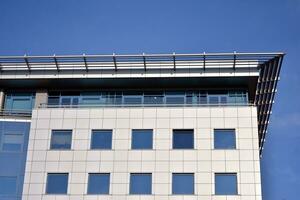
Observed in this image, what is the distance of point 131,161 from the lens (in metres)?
39.6

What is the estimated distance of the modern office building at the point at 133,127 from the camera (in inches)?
1531

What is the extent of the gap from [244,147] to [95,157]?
33.6ft

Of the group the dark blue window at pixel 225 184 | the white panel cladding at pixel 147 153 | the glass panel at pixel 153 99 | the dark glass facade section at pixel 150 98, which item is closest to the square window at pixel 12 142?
the white panel cladding at pixel 147 153

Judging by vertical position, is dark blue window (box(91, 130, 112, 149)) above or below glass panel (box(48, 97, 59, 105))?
below

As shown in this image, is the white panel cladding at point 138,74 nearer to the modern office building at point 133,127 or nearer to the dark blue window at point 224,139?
the modern office building at point 133,127

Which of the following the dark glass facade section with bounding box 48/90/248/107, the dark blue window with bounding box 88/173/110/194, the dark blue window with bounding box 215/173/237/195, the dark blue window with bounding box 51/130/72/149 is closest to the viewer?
the dark blue window with bounding box 215/173/237/195

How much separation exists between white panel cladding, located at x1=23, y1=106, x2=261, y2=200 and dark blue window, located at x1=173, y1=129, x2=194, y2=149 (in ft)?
1.05

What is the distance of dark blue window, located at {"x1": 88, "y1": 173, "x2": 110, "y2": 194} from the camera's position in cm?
3903

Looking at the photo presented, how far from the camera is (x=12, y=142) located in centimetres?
4169

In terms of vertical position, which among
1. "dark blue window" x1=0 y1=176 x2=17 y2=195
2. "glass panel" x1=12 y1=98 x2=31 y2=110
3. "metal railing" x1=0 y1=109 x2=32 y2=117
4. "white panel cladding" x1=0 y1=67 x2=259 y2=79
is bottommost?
"dark blue window" x1=0 y1=176 x2=17 y2=195

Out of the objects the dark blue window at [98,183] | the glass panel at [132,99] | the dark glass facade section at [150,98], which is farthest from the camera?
the glass panel at [132,99]

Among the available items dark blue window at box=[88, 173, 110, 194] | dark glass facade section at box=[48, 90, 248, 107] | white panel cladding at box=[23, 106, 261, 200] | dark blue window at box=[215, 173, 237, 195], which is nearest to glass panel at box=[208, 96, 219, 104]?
dark glass facade section at box=[48, 90, 248, 107]

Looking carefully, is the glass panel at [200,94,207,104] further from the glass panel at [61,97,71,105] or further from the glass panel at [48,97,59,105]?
the glass panel at [48,97,59,105]

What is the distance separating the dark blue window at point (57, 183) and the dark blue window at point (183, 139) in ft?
25.8
